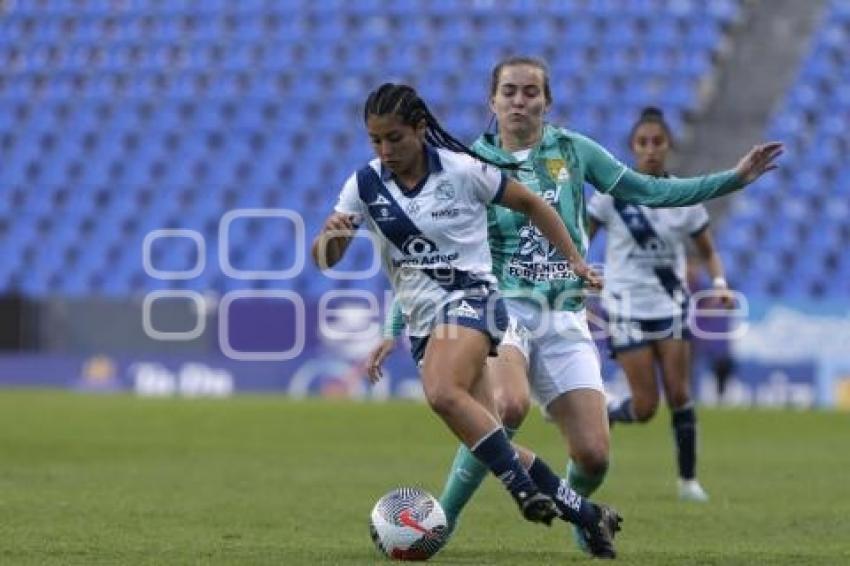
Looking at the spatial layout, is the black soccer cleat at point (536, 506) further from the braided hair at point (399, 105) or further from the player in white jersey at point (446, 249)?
the braided hair at point (399, 105)

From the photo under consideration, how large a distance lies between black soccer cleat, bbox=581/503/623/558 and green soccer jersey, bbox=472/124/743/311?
1160 mm

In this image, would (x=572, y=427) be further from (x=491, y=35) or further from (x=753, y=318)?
(x=491, y=35)

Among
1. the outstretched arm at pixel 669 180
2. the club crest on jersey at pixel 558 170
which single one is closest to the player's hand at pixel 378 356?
the club crest on jersey at pixel 558 170

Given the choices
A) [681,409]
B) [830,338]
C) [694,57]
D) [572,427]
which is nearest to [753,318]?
[830,338]

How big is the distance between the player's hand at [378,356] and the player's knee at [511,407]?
54cm

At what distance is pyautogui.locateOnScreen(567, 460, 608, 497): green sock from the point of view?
28.1 ft

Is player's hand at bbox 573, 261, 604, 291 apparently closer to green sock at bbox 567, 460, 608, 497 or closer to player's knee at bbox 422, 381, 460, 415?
player's knee at bbox 422, 381, 460, 415

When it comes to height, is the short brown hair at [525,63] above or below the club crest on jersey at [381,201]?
above

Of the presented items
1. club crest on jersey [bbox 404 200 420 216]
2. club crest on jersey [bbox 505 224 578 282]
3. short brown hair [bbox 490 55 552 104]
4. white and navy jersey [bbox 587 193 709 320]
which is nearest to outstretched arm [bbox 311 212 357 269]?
club crest on jersey [bbox 404 200 420 216]

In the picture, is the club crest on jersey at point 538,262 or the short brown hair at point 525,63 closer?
the short brown hair at point 525,63

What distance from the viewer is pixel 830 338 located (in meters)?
25.7

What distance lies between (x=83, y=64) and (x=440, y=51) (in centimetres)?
753

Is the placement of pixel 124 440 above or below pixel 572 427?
below

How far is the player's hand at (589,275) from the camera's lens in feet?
24.9
